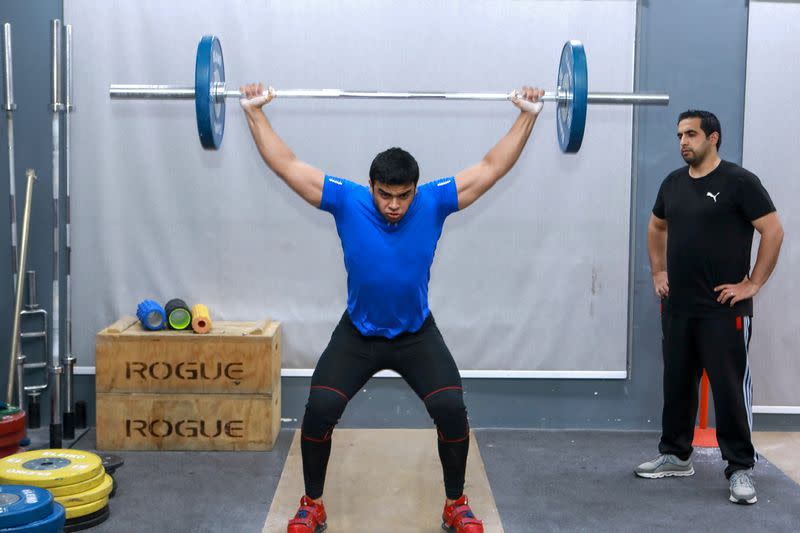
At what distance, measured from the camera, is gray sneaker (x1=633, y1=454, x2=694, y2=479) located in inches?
142

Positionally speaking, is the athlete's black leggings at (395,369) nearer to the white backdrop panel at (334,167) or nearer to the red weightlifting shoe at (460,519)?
the red weightlifting shoe at (460,519)

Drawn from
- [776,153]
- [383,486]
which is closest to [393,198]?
[383,486]

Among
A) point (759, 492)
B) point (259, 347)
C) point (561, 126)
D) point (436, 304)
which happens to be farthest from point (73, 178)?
point (759, 492)

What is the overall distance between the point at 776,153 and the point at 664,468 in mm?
1472

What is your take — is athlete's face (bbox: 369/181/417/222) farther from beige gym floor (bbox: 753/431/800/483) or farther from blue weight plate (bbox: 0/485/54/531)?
beige gym floor (bbox: 753/431/800/483)

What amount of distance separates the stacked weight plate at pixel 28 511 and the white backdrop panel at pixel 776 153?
9.70 ft

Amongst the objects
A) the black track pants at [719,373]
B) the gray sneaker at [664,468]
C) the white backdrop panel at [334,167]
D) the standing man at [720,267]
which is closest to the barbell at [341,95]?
the standing man at [720,267]

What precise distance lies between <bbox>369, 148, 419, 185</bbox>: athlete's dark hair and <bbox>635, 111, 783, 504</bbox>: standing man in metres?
1.14

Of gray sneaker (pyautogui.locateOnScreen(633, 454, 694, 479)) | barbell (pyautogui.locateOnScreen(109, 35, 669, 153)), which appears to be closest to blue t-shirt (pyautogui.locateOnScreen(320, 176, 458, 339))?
barbell (pyautogui.locateOnScreen(109, 35, 669, 153))

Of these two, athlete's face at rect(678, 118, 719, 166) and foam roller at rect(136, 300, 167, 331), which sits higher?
athlete's face at rect(678, 118, 719, 166)

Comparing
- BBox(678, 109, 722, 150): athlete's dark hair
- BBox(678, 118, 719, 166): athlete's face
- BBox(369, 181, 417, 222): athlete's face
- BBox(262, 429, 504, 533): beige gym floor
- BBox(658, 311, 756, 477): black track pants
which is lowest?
BBox(262, 429, 504, 533): beige gym floor

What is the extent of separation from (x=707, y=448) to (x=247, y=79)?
2408 mm

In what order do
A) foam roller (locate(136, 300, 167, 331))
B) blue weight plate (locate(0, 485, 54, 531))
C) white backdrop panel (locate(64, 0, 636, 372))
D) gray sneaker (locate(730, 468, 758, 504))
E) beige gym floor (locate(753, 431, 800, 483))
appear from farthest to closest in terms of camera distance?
white backdrop panel (locate(64, 0, 636, 372)), foam roller (locate(136, 300, 167, 331)), beige gym floor (locate(753, 431, 800, 483)), gray sneaker (locate(730, 468, 758, 504)), blue weight plate (locate(0, 485, 54, 531))

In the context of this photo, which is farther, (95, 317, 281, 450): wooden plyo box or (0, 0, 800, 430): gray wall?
(0, 0, 800, 430): gray wall
